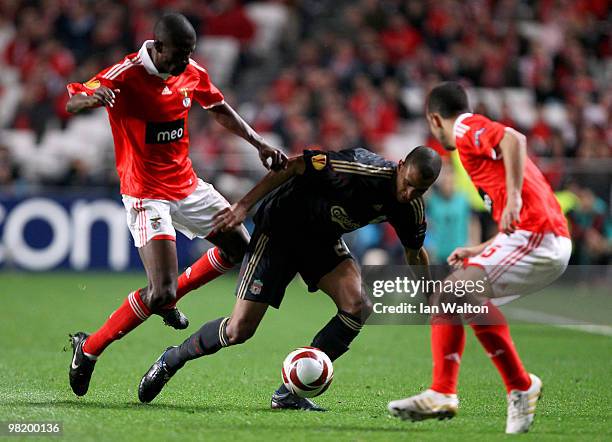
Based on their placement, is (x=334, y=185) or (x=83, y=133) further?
(x=83, y=133)

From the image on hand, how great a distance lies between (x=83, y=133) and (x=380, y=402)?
36.9 feet

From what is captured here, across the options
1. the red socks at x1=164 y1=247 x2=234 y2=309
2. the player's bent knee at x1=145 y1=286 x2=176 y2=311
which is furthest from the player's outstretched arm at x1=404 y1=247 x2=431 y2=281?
the player's bent knee at x1=145 y1=286 x2=176 y2=311

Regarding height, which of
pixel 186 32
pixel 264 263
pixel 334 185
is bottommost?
pixel 264 263

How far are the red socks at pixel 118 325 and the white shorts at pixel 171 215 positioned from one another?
41cm

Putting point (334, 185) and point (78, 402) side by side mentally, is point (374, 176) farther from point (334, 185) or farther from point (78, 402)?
point (78, 402)

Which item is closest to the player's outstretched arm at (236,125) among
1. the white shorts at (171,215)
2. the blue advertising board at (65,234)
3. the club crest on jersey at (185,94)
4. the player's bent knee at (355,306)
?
the club crest on jersey at (185,94)

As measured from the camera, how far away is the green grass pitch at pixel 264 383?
5.70 metres

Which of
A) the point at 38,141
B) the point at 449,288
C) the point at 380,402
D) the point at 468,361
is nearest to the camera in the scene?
the point at 449,288

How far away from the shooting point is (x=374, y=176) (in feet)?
20.1

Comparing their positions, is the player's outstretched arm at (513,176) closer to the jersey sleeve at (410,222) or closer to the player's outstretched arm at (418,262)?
the jersey sleeve at (410,222)

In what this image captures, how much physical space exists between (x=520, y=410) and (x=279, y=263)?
174 centimetres

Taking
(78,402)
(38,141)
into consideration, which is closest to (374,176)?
(78,402)

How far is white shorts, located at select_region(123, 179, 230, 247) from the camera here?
6.85 metres

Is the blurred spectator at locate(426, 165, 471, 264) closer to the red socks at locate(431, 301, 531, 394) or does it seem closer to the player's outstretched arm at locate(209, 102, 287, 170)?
the player's outstretched arm at locate(209, 102, 287, 170)
